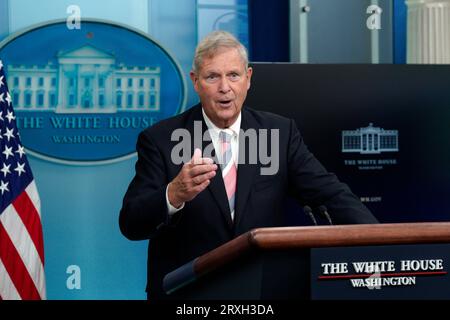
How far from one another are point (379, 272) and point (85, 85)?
2.56m

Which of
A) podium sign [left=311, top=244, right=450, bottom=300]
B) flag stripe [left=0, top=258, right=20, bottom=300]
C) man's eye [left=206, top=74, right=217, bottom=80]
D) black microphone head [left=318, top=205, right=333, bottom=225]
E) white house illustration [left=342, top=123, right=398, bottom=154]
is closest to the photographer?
podium sign [left=311, top=244, right=450, bottom=300]

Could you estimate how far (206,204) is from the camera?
2.23 metres

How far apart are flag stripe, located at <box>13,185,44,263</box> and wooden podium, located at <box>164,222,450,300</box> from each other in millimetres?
1827

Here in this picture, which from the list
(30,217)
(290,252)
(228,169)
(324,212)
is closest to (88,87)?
(30,217)

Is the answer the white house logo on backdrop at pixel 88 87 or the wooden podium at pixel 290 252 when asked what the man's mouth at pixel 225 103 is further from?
the white house logo on backdrop at pixel 88 87

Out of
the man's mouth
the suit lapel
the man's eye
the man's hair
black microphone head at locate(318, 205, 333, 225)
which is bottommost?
black microphone head at locate(318, 205, 333, 225)

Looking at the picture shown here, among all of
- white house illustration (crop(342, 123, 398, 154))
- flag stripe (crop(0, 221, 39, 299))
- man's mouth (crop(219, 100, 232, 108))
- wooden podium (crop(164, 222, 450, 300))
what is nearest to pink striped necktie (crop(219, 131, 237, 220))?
man's mouth (crop(219, 100, 232, 108))

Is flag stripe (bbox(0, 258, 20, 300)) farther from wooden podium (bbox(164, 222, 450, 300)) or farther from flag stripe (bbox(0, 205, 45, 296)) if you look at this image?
wooden podium (bbox(164, 222, 450, 300))

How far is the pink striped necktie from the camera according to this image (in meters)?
2.27

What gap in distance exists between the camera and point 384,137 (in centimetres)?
349

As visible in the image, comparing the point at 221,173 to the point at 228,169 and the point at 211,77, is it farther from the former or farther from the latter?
the point at 211,77

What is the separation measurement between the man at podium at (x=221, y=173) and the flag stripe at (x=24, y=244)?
857 mm

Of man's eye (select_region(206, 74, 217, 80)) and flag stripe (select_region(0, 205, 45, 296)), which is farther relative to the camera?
flag stripe (select_region(0, 205, 45, 296))
